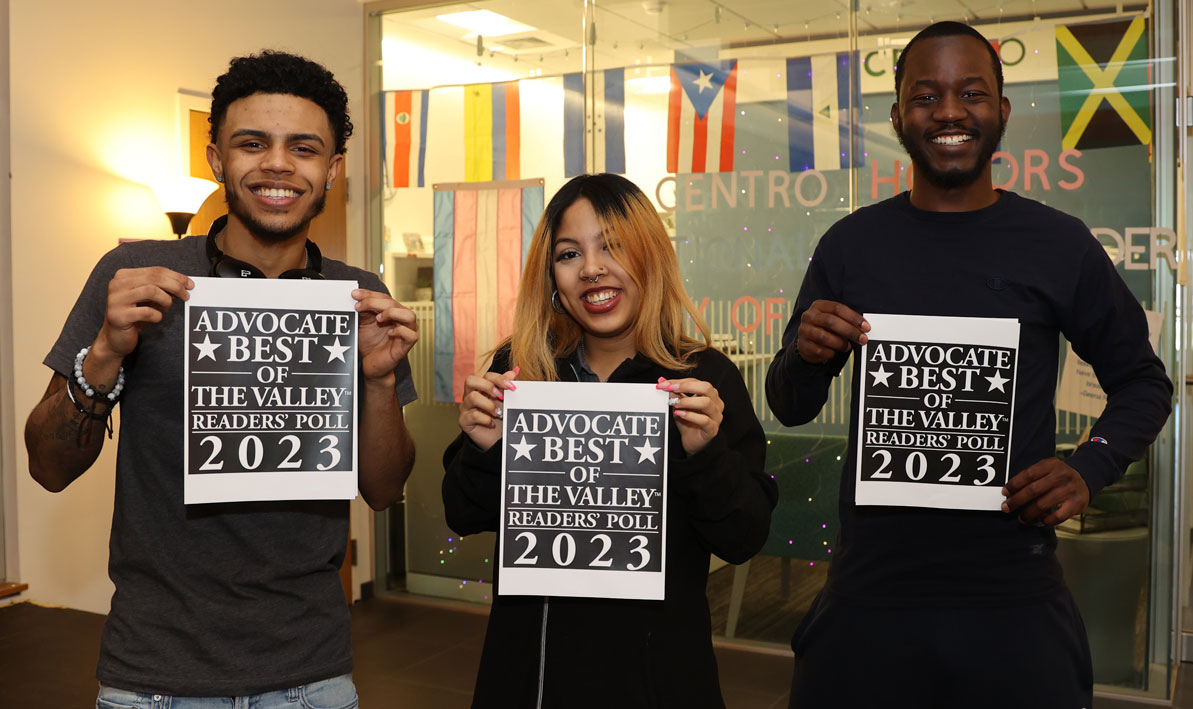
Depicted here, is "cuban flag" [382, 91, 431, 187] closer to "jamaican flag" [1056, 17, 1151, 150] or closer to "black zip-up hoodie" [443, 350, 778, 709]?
"jamaican flag" [1056, 17, 1151, 150]

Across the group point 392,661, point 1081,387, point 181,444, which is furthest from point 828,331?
point 392,661

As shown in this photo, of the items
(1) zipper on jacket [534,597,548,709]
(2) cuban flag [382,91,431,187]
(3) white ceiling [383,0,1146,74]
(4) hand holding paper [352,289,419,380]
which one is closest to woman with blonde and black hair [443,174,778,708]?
(1) zipper on jacket [534,597,548,709]

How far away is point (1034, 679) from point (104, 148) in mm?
3912

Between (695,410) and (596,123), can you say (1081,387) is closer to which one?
(596,123)

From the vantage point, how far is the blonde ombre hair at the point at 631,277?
162 cm

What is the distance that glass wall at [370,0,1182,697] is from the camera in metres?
3.74

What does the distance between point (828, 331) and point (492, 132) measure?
11.3 feet

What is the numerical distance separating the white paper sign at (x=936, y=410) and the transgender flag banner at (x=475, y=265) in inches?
127

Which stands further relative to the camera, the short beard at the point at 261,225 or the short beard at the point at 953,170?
the short beard at the point at 953,170

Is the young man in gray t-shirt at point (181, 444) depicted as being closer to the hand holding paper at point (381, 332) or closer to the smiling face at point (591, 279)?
the hand holding paper at point (381, 332)

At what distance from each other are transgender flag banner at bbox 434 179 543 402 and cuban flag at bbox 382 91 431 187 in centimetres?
19

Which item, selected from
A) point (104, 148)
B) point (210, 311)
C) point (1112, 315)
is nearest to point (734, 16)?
point (104, 148)

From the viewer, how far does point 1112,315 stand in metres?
1.70

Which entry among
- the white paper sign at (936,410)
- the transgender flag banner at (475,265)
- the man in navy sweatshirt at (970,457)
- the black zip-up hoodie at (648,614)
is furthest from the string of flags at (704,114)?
the black zip-up hoodie at (648,614)
